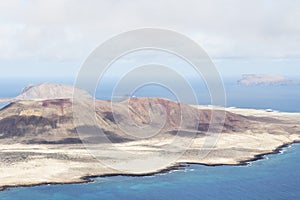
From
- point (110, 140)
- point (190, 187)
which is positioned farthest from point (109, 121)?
point (190, 187)

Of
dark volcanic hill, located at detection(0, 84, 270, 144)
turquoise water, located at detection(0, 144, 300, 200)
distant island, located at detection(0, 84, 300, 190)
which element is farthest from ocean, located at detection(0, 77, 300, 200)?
dark volcanic hill, located at detection(0, 84, 270, 144)

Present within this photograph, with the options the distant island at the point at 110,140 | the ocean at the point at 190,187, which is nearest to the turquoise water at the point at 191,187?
the ocean at the point at 190,187

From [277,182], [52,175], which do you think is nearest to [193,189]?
[277,182]

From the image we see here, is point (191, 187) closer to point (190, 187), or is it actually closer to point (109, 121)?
point (190, 187)

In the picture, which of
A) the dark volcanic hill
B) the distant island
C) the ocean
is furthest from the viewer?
the dark volcanic hill

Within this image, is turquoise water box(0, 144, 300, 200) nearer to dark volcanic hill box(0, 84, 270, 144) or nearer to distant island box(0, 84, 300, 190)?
distant island box(0, 84, 300, 190)

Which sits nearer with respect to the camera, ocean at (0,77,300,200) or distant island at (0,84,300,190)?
ocean at (0,77,300,200)

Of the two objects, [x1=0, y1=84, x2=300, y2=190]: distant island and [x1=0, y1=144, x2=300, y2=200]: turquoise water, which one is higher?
[x1=0, y1=84, x2=300, y2=190]: distant island

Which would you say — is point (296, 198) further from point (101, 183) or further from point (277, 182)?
point (101, 183)
